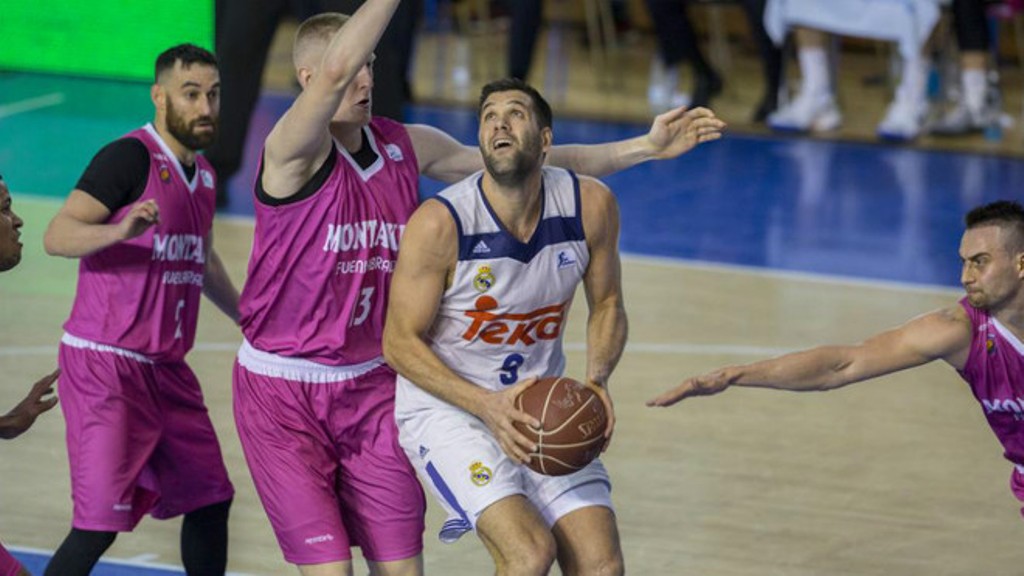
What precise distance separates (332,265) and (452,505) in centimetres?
88

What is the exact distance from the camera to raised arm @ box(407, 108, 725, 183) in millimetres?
6648

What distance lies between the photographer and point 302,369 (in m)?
6.29

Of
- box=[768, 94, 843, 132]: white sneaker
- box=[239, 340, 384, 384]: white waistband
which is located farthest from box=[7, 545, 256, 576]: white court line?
box=[768, 94, 843, 132]: white sneaker

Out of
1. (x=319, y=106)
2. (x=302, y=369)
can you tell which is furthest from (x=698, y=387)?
(x=319, y=106)

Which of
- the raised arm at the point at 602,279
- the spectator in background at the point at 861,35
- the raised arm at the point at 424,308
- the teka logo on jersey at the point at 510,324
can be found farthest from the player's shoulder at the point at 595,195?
the spectator in background at the point at 861,35

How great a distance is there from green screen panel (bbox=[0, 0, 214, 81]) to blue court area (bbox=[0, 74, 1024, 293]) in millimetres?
278

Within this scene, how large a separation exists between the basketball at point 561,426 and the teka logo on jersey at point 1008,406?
1.45m

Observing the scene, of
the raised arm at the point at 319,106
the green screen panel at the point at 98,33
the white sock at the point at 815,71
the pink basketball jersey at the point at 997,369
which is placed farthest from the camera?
the green screen panel at the point at 98,33

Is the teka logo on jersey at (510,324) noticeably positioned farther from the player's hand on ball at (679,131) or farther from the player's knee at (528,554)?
the player's hand on ball at (679,131)

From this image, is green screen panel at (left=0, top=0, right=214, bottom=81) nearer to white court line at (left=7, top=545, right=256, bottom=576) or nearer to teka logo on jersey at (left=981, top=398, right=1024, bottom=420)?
white court line at (left=7, top=545, right=256, bottom=576)

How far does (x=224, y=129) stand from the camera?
13.6 meters

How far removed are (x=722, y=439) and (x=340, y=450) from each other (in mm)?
3345

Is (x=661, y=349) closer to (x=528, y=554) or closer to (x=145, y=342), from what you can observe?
(x=145, y=342)

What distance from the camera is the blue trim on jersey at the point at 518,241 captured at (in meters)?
6.09
